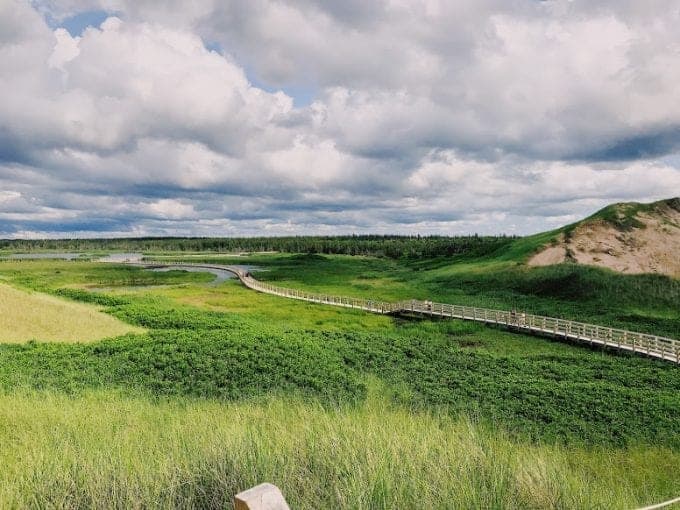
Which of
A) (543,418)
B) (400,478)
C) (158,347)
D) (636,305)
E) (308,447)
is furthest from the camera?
(636,305)

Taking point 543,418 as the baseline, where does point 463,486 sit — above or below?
above

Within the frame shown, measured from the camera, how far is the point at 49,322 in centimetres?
3466

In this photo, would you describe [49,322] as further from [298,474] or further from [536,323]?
[536,323]

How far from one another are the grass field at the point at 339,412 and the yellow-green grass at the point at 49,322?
2.97 metres

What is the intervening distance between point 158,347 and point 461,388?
16.0 m

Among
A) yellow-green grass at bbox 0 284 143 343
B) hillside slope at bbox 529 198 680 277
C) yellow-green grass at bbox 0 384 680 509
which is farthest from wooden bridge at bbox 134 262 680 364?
yellow-green grass at bbox 0 384 680 509

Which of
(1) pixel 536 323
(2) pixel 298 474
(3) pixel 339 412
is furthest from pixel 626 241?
(2) pixel 298 474

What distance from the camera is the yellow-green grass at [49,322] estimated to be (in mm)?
31353

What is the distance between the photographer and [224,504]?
5363 millimetres

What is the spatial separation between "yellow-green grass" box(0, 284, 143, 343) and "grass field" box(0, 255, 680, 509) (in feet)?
9.74

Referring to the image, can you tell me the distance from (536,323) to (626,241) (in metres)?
35.2

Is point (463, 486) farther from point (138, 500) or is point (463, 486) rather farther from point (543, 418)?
point (543, 418)

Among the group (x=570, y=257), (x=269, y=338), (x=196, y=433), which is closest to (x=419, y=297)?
(x=570, y=257)

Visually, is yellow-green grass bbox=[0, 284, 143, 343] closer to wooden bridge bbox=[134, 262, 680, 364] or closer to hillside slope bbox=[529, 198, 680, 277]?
wooden bridge bbox=[134, 262, 680, 364]
